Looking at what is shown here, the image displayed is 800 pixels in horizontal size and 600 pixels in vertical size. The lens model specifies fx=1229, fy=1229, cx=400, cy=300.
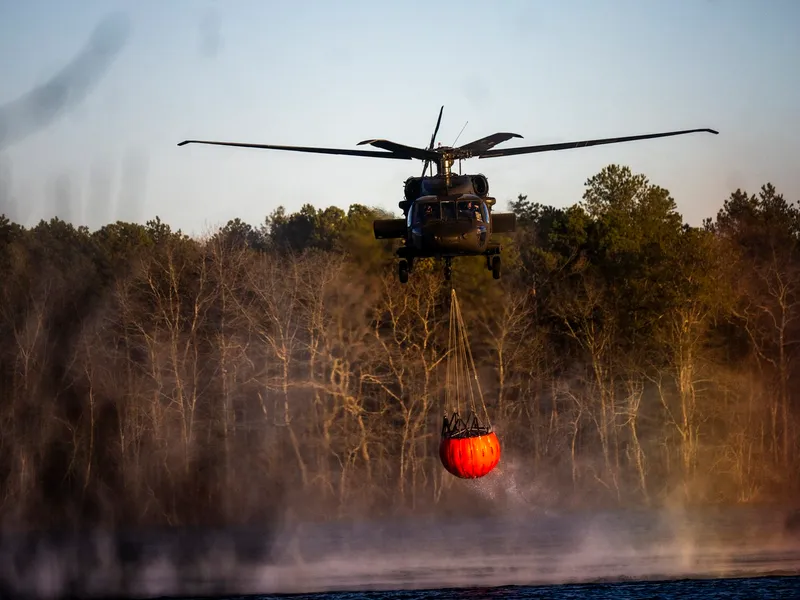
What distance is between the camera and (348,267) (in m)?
55.6

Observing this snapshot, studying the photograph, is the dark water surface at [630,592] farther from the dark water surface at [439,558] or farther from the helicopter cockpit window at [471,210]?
the helicopter cockpit window at [471,210]

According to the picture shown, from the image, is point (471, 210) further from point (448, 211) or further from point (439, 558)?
point (439, 558)

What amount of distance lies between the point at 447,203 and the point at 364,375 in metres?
27.4

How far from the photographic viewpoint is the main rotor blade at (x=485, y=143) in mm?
28556

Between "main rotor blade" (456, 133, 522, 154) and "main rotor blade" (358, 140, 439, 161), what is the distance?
2.25ft

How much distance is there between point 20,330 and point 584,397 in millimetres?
26269

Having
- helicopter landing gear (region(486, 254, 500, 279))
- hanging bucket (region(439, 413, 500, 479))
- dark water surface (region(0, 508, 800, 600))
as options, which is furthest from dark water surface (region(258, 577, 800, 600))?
helicopter landing gear (region(486, 254, 500, 279))

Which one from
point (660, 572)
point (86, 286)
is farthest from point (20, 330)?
point (660, 572)

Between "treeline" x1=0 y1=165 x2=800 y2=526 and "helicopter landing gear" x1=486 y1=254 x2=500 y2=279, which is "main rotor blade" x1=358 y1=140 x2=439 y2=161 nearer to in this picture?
"helicopter landing gear" x1=486 y1=254 x2=500 y2=279

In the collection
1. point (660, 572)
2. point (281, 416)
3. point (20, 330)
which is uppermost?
point (20, 330)

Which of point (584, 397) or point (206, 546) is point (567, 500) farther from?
point (206, 546)

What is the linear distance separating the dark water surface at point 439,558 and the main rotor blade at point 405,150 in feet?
54.1

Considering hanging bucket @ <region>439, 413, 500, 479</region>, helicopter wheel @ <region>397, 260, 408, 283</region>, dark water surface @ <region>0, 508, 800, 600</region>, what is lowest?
dark water surface @ <region>0, 508, 800, 600</region>

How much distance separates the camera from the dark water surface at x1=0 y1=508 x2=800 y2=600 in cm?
4131
